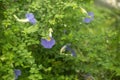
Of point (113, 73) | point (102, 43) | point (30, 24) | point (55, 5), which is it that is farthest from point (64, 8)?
point (113, 73)

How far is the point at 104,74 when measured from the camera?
292 centimetres

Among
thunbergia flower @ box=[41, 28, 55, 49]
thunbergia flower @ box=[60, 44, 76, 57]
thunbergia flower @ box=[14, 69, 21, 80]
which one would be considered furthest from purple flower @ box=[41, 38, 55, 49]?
thunbergia flower @ box=[14, 69, 21, 80]

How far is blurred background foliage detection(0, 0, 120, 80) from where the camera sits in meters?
2.35

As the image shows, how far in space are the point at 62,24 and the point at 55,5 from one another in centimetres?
16

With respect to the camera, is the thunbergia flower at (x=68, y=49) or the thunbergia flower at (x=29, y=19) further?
the thunbergia flower at (x=68, y=49)

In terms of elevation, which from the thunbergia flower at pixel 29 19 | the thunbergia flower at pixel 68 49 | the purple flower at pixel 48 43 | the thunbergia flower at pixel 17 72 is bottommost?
the thunbergia flower at pixel 17 72

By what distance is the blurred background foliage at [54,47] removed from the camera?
7.72 ft

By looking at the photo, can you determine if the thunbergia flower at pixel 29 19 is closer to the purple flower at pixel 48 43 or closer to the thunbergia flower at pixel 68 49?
the purple flower at pixel 48 43

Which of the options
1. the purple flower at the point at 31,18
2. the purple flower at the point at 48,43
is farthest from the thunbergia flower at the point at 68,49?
the purple flower at the point at 31,18

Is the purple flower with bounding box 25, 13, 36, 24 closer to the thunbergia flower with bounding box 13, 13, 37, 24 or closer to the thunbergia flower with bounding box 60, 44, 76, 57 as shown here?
the thunbergia flower with bounding box 13, 13, 37, 24

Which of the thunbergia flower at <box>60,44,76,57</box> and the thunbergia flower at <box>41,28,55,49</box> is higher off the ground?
the thunbergia flower at <box>41,28,55,49</box>

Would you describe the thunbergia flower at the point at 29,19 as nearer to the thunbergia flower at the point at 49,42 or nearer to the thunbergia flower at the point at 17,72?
the thunbergia flower at the point at 49,42

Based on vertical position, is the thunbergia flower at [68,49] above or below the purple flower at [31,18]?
below

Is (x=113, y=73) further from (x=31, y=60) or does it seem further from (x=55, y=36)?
(x=31, y=60)
